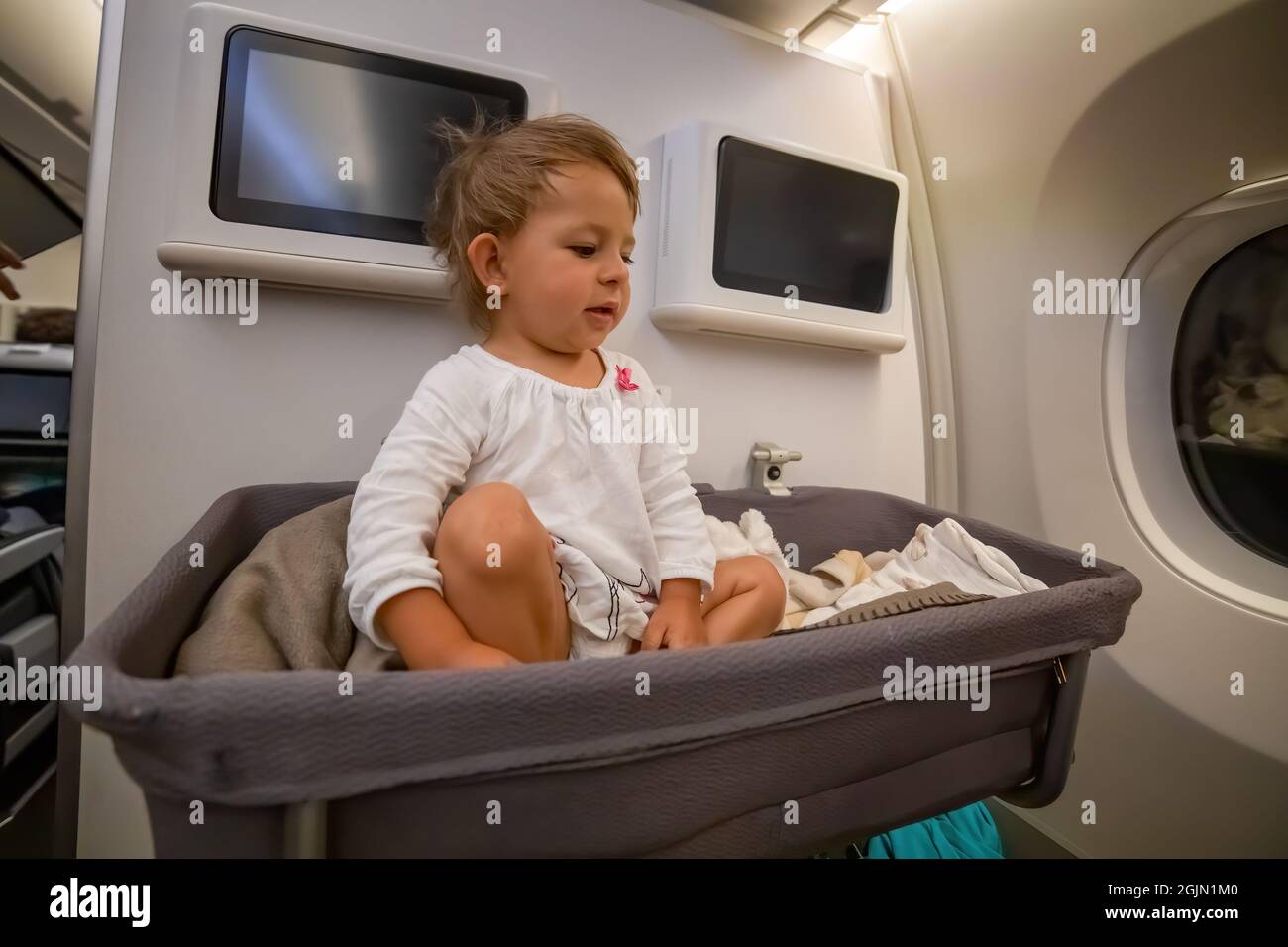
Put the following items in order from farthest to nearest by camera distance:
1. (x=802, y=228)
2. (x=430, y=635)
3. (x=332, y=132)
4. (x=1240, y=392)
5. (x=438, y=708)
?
(x=802, y=228)
(x=1240, y=392)
(x=332, y=132)
(x=430, y=635)
(x=438, y=708)

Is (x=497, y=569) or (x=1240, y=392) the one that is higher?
(x=1240, y=392)

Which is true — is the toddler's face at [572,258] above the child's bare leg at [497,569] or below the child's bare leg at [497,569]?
above

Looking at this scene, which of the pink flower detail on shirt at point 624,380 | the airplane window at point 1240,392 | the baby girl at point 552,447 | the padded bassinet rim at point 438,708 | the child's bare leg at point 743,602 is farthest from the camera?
the airplane window at point 1240,392

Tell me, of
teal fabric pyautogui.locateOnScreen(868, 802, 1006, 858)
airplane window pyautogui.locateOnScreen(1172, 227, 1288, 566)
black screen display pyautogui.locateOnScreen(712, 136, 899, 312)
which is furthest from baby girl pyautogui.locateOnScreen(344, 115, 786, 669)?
airplane window pyautogui.locateOnScreen(1172, 227, 1288, 566)

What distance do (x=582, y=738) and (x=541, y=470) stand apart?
0.40 metres

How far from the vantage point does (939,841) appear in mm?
1172

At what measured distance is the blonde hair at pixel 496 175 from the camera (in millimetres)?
811

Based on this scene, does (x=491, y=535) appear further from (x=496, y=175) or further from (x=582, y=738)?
(x=496, y=175)

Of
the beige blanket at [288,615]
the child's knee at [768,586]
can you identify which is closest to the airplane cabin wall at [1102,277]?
the child's knee at [768,586]

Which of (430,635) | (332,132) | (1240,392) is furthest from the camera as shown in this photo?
(1240,392)

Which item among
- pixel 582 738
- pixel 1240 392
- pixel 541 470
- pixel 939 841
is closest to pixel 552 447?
pixel 541 470

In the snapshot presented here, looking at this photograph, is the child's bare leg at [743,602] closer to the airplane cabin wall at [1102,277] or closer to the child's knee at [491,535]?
the child's knee at [491,535]

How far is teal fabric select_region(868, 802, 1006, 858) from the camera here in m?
1.15

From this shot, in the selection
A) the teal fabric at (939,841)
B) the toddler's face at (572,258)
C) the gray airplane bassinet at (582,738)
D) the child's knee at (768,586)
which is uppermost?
the toddler's face at (572,258)
